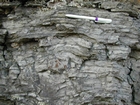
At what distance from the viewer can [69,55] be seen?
3.82 meters

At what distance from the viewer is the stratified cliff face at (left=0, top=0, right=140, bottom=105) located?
3.80m

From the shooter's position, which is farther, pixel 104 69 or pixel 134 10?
pixel 134 10

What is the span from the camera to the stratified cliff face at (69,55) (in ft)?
12.5

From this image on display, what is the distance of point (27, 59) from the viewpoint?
13.3 feet

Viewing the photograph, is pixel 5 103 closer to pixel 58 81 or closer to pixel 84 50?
pixel 58 81

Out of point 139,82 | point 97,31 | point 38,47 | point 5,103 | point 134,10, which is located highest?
point 134,10

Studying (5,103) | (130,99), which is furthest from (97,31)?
(5,103)

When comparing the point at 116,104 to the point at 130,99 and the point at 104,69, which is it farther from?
the point at 104,69

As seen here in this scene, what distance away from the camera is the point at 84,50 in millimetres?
3824

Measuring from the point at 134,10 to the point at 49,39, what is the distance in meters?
1.80

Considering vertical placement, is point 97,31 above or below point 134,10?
below

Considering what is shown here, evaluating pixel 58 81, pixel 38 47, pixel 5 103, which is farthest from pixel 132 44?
pixel 5 103

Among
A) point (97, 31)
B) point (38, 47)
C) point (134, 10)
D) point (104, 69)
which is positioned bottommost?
point (104, 69)

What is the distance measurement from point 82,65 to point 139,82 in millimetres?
1224
